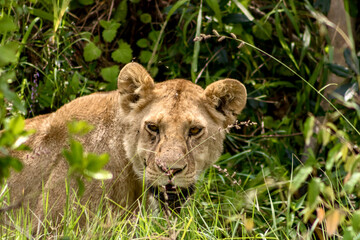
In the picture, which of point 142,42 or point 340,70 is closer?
point 340,70

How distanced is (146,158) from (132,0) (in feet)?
8.73

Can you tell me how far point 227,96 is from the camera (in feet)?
13.2

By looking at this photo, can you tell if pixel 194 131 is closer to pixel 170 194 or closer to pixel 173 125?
pixel 173 125

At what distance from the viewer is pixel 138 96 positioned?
3.94m

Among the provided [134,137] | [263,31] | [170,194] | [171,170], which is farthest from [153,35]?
[171,170]

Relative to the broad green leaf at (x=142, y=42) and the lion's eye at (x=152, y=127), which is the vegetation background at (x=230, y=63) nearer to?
the broad green leaf at (x=142, y=42)

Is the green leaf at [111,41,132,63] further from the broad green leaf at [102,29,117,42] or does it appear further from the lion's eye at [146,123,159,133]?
the lion's eye at [146,123,159,133]

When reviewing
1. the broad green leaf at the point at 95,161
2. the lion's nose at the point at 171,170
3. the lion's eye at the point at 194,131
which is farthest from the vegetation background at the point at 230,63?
the broad green leaf at the point at 95,161

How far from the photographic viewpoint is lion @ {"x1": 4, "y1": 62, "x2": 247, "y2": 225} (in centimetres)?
360

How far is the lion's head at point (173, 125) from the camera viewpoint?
136 inches

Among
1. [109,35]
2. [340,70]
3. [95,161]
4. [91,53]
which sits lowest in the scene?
[91,53]

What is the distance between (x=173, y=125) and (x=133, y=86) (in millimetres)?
466

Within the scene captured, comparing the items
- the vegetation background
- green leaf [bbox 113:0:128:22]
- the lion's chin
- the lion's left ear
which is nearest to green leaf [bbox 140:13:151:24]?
the vegetation background

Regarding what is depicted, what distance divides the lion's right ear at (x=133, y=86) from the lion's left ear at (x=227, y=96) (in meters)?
0.42
